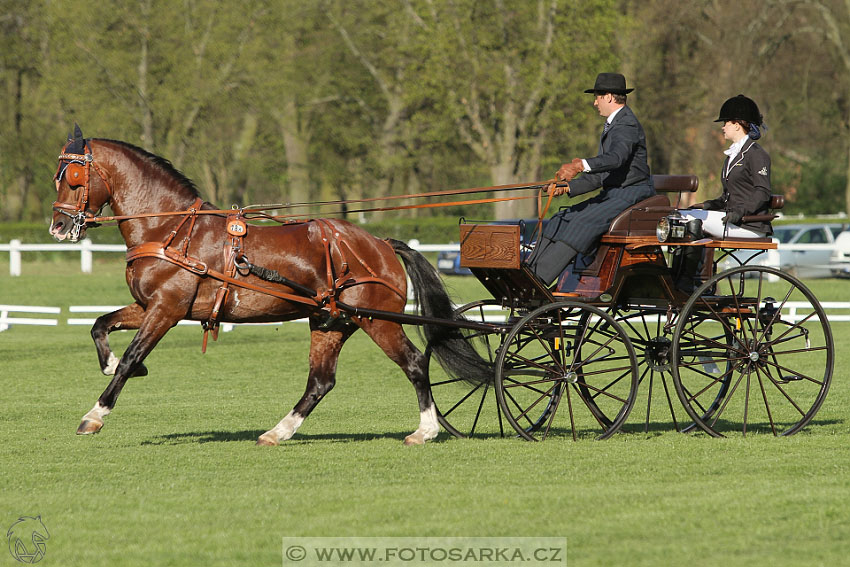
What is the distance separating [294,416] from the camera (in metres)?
8.02

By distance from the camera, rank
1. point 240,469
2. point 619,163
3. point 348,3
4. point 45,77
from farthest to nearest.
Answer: point 348,3
point 45,77
point 619,163
point 240,469

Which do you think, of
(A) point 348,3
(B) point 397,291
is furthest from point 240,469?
(A) point 348,3

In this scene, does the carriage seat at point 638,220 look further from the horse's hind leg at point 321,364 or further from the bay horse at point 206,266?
the horse's hind leg at point 321,364

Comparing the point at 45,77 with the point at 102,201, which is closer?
the point at 102,201

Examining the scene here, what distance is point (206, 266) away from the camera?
25.0ft

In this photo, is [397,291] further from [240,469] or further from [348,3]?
[348,3]

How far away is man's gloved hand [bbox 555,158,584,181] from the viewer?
7535mm

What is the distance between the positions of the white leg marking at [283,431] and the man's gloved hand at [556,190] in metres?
2.20

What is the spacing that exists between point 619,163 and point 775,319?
61.3 inches

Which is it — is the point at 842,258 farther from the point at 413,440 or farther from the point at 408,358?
the point at 413,440

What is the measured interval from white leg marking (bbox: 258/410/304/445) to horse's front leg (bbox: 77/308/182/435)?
94 centimetres

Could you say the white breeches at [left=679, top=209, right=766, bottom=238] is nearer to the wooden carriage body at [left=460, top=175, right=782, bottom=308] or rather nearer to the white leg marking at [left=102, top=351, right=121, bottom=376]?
the wooden carriage body at [left=460, top=175, right=782, bottom=308]

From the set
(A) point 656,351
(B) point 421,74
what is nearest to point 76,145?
(A) point 656,351

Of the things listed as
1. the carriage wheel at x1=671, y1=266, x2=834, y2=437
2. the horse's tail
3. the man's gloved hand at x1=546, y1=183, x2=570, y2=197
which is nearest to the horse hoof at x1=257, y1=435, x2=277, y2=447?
the horse's tail
